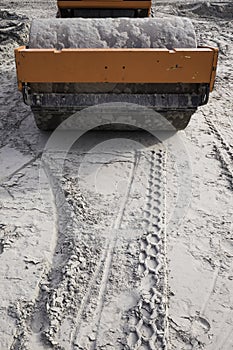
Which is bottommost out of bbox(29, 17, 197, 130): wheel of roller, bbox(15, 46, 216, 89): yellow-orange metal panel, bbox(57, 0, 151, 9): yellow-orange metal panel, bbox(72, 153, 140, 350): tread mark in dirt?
bbox(72, 153, 140, 350): tread mark in dirt

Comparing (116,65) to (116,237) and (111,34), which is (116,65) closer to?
(111,34)

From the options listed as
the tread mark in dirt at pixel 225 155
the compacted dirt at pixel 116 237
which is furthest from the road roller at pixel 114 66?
the tread mark in dirt at pixel 225 155

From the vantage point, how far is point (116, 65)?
133 inches

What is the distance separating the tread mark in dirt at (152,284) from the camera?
7.12 ft

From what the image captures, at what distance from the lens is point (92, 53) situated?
130 inches

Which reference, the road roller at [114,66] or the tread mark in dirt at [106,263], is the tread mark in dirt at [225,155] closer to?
the road roller at [114,66]

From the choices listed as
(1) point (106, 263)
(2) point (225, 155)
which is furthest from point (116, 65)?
(1) point (106, 263)

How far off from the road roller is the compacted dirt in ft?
0.87

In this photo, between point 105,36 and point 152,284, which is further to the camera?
point 105,36

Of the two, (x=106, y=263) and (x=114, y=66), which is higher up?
(x=114, y=66)

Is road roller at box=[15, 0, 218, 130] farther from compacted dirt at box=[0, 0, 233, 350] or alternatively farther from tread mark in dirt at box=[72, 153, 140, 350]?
tread mark in dirt at box=[72, 153, 140, 350]

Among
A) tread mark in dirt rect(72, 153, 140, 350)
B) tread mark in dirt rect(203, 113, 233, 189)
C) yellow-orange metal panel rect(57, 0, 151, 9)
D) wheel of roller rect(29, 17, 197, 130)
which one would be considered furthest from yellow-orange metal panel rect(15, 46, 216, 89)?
yellow-orange metal panel rect(57, 0, 151, 9)

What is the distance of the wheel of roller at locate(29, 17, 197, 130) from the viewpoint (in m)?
3.54

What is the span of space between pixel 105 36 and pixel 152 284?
2.35 metres
